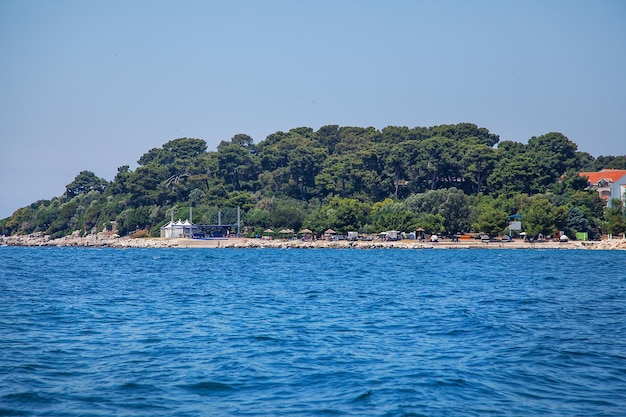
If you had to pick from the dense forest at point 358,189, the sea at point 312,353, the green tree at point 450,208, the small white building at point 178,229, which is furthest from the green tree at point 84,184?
the sea at point 312,353

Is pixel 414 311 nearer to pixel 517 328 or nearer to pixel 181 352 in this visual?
pixel 517 328

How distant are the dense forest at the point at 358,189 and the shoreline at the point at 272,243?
2.79m

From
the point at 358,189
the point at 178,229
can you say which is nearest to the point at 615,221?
the point at 358,189

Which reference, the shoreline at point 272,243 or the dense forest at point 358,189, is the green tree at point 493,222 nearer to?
the dense forest at point 358,189

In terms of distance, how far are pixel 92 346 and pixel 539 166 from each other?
79629 millimetres

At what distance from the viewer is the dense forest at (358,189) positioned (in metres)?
75.8

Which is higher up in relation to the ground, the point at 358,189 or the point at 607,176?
the point at 607,176

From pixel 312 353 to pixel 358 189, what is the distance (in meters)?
82.4

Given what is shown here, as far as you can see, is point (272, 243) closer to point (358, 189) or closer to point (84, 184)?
point (358, 189)

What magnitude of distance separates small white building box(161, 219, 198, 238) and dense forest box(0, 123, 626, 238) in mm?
3365

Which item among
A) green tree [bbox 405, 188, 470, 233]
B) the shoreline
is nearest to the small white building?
the shoreline

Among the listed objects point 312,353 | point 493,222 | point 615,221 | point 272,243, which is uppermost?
point 493,222

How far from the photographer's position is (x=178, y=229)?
87250 mm

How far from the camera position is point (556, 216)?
6969 cm
